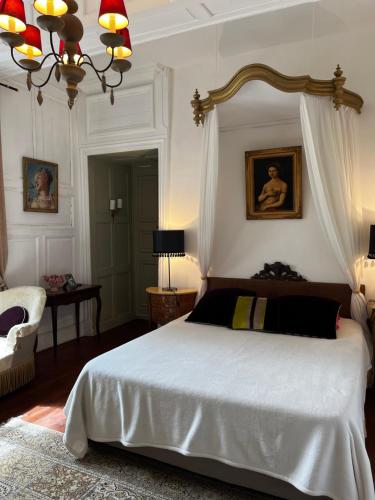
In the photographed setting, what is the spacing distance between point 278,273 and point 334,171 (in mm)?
1179

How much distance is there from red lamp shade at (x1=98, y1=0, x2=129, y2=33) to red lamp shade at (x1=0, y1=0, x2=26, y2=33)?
404 millimetres

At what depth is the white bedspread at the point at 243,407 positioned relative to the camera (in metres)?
1.78

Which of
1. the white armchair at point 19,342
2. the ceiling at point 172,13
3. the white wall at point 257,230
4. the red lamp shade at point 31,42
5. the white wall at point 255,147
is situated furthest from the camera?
the white wall at point 257,230

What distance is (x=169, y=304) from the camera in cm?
406

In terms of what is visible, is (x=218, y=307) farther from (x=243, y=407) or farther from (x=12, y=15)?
(x=12, y=15)

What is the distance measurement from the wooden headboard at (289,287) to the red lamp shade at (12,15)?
2.90m

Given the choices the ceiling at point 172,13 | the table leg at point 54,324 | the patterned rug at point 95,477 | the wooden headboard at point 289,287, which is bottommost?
the patterned rug at point 95,477

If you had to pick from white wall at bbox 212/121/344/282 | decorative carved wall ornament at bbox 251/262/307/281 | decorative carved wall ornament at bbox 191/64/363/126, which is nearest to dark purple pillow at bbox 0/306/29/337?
white wall at bbox 212/121/344/282

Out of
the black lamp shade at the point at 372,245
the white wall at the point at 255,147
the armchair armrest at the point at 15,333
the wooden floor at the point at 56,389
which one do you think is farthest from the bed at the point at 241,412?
the white wall at the point at 255,147

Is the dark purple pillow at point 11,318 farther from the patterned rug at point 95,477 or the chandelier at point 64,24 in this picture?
the chandelier at point 64,24

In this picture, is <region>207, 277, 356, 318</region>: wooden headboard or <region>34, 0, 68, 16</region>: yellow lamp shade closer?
<region>34, 0, 68, 16</region>: yellow lamp shade

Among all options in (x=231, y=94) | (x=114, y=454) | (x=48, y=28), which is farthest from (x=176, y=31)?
(x=114, y=454)

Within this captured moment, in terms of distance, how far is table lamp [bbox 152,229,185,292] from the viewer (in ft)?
13.5

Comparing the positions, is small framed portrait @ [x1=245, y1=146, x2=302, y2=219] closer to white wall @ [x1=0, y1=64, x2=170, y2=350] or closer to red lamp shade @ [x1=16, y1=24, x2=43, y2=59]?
white wall @ [x1=0, y1=64, x2=170, y2=350]
